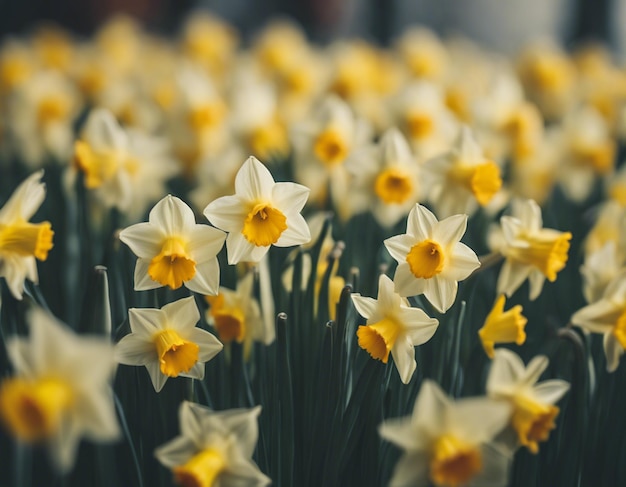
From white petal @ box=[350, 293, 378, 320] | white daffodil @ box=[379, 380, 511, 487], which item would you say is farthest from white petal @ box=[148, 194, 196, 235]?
white daffodil @ box=[379, 380, 511, 487]

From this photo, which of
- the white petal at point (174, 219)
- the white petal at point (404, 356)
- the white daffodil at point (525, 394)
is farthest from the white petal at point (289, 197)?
the white daffodil at point (525, 394)

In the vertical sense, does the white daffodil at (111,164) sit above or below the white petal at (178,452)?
above

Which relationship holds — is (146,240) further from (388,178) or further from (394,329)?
(388,178)

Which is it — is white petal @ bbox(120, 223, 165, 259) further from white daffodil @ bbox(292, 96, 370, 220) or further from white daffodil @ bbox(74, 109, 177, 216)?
white daffodil @ bbox(292, 96, 370, 220)

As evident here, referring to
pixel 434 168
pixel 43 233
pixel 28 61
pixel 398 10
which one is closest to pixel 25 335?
pixel 43 233

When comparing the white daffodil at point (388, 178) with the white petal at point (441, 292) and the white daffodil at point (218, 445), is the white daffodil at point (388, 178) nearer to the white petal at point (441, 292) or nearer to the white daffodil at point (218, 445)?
the white petal at point (441, 292)

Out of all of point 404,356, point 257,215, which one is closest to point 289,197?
point 257,215

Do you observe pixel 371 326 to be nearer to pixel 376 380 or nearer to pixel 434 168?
pixel 376 380
